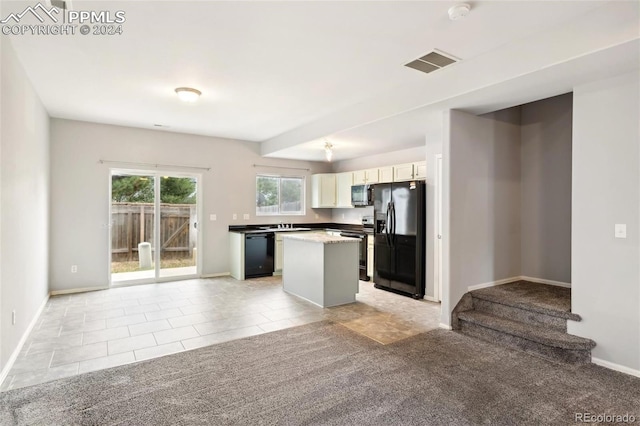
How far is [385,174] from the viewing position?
6293 mm

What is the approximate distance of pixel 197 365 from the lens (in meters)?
2.93

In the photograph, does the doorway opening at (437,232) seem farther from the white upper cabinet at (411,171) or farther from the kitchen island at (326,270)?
the kitchen island at (326,270)

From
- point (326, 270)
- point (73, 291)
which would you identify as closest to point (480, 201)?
point (326, 270)

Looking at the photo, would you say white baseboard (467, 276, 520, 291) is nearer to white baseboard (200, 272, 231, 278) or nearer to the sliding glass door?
white baseboard (200, 272, 231, 278)

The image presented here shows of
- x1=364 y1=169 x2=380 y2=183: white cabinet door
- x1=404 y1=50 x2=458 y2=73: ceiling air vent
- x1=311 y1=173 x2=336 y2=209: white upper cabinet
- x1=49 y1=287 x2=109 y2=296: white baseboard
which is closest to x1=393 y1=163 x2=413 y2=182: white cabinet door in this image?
x1=364 y1=169 x2=380 y2=183: white cabinet door

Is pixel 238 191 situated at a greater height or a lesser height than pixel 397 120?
lesser

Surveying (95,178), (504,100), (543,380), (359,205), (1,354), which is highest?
(504,100)

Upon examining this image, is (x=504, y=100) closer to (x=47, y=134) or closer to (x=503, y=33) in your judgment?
(x=503, y=33)

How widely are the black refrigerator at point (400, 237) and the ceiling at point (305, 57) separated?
0.95 m

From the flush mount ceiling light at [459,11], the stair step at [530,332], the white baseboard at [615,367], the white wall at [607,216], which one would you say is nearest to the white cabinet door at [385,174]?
the stair step at [530,332]

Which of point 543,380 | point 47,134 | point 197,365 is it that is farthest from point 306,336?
point 47,134

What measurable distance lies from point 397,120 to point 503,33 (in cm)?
167

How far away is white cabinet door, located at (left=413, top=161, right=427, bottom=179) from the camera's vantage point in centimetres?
554

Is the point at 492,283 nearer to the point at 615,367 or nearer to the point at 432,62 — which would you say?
the point at 615,367
